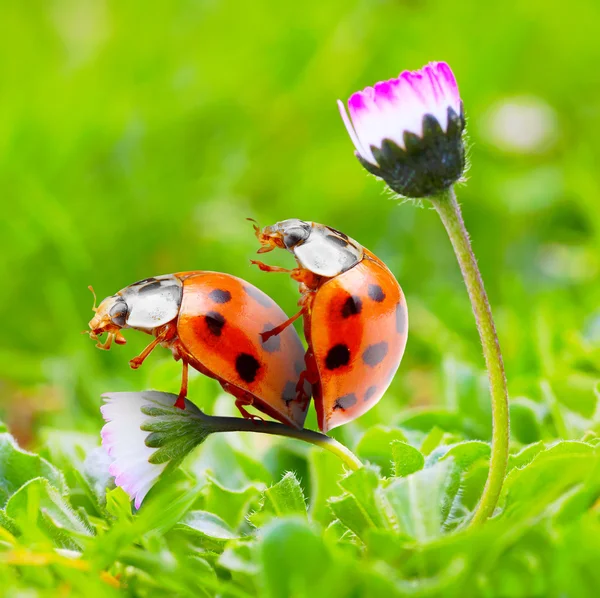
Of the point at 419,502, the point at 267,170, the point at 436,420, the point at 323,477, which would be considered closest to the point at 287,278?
the point at 267,170

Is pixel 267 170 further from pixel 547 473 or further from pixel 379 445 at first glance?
pixel 547 473

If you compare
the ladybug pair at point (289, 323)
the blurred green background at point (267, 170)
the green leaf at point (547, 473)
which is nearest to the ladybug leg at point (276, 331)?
the ladybug pair at point (289, 323)

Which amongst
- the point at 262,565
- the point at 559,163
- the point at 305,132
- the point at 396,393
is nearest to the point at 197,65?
the point at 305,132

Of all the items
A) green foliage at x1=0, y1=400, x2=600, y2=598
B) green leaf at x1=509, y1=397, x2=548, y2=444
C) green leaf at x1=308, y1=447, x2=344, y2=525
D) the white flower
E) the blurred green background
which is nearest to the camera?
green foliage at x1=0, y1=400, x2=600, y2=598

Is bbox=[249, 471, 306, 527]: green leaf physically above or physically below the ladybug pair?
below

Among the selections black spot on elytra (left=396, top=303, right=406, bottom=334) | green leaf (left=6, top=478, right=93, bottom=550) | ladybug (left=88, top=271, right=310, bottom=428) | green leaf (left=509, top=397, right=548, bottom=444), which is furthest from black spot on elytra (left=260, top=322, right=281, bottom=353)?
green leaf (left=509, top=397, right=548, bottom=444)

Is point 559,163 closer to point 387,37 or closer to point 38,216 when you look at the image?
point 387,37

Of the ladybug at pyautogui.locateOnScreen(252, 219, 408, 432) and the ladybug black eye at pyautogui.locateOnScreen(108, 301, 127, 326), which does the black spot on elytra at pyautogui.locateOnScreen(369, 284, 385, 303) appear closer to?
the ladybug at pyautogui.locateOnScreen(252, 219, 408, 432)

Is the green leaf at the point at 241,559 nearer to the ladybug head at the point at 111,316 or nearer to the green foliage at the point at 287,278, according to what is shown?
the green foliage at the point at 287,278
